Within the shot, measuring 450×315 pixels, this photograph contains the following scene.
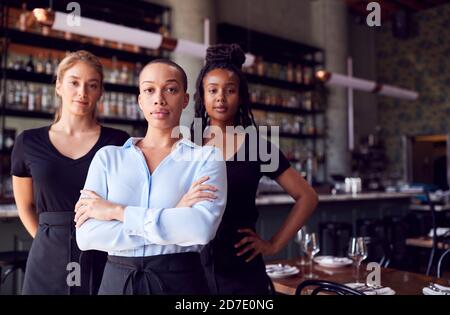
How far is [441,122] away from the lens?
912cm

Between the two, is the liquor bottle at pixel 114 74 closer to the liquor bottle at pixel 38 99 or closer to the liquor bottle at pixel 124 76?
the liquor bottle at pixel 124 76

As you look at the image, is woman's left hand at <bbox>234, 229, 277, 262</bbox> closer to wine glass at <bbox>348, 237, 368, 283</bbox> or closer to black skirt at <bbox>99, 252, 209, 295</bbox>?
black skirt at <bbox>99, 252, 209, 295</bbox>

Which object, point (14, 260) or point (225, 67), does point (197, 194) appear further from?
point (14, 260)

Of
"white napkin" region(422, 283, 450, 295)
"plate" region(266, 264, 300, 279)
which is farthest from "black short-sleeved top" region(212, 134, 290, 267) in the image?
"white napkin" region(422, 283, 450, 295)

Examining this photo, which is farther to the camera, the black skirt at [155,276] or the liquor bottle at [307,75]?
the liquor bottle at [307,75]

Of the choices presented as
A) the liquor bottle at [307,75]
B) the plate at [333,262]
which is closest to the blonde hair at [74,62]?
the plate at [333,262]

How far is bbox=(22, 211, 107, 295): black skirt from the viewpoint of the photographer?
58.6 inches

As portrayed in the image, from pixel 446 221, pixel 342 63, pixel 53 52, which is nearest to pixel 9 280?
pixel 53 52

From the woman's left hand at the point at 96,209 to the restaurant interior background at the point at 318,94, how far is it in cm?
195

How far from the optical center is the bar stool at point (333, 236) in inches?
183

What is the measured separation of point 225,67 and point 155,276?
84 cm

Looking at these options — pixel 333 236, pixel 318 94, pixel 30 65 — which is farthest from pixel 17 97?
pixel 318 94

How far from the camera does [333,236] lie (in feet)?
15.3

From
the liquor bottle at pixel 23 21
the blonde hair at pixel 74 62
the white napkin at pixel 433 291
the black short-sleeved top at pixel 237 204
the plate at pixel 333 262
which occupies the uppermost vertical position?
the liquor bottle at pixel 23 21
